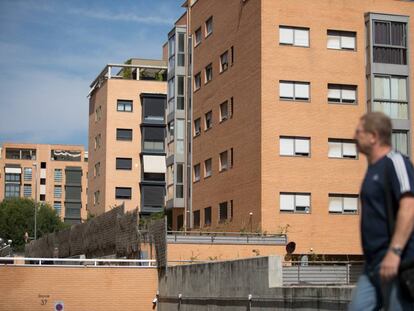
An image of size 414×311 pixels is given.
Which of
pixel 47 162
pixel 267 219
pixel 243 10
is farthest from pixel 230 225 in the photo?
pixel 47 162

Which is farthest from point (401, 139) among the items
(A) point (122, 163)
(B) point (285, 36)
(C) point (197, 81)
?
(A) point (122, 163)

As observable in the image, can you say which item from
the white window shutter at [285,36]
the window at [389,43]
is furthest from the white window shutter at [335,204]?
the white window shutter at [285,36]

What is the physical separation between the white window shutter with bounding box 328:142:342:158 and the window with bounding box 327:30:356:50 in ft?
15.4

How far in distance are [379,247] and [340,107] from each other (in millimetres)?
36549

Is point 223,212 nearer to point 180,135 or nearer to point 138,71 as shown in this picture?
point 180,135

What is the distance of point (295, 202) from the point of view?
131 ft

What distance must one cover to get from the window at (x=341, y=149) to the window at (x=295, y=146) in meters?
1.20

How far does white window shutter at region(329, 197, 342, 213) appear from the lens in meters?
40.5

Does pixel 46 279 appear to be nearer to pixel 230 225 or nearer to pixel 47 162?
pixel 230 225

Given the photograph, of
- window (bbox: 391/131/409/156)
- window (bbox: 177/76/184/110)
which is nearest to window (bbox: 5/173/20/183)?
window (bbox: 177/76/184/110)

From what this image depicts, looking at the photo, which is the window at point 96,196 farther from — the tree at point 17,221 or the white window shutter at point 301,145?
the white window shutter at point 301,145

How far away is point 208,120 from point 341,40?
10185 mm

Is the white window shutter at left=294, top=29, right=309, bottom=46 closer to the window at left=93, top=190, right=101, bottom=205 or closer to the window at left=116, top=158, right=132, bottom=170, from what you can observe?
the window at left=116, top=158, right=132, bottom=170

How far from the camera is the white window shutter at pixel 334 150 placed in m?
41.0
